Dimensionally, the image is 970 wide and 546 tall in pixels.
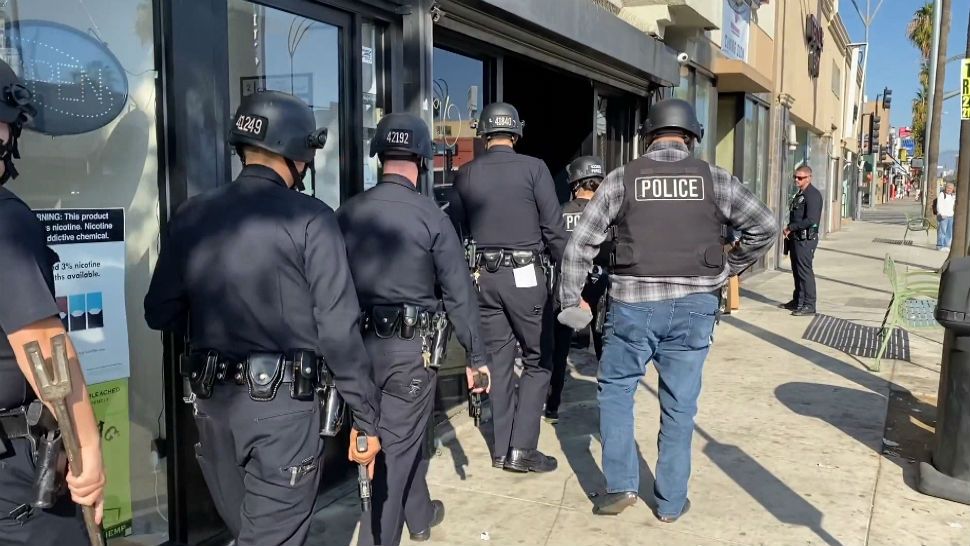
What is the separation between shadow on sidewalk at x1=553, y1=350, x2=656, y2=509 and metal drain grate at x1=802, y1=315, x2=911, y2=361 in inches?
106

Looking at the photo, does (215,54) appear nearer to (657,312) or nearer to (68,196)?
(68,196)

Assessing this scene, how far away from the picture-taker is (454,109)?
232 inches

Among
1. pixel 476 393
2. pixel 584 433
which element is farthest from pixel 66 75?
pixel 584 433

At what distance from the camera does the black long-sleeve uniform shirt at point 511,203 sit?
179 inches

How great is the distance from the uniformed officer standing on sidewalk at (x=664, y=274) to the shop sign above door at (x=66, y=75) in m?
2.20

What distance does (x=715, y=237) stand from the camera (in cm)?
383

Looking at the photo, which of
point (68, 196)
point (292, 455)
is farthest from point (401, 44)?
point (292, 455)

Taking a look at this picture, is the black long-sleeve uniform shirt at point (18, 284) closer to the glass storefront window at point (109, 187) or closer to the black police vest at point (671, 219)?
the glass storefront window at point (109, 187)

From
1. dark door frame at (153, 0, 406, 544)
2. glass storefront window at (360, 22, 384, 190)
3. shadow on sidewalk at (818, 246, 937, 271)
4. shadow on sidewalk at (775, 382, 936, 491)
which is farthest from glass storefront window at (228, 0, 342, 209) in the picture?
shadow on sidewalk at (818, 246, 937, 271)

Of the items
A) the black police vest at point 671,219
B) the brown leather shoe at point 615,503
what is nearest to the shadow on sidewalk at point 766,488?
the brown leather shoe at point 615,503

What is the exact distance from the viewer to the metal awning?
210 inches

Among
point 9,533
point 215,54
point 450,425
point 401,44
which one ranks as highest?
point 401,44

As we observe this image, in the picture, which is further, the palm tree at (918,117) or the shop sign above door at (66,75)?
the palm tree at (918,117)

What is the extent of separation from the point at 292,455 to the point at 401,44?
2.93 m
